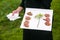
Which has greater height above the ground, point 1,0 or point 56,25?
point 1,0

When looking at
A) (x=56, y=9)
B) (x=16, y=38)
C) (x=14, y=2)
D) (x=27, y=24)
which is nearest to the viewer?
(x=27, y=24)

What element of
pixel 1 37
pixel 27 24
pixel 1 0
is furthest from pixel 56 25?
pixel 27 24

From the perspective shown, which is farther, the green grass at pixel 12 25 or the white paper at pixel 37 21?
the green grass at pixel 12 25

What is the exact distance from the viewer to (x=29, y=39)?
140 centimetres

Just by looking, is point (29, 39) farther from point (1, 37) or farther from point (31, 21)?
point (1, 37)

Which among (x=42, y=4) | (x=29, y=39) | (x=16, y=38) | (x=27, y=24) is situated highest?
(x=42, y=4)

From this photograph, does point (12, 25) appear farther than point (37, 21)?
Yes

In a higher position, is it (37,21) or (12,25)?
(37,21)

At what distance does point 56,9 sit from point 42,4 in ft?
5.36

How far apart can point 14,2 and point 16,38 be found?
0.96 metres

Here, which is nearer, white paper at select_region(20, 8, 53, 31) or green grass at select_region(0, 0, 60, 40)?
white paper at select_region(20, 8, 53, 31)

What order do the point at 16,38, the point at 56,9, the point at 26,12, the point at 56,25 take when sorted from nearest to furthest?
the point at 26,12 < the point at 16,38 < the point at 56,25 < the point at 56,9

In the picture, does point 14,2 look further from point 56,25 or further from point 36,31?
point 36,31

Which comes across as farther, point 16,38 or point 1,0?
point 1,0
